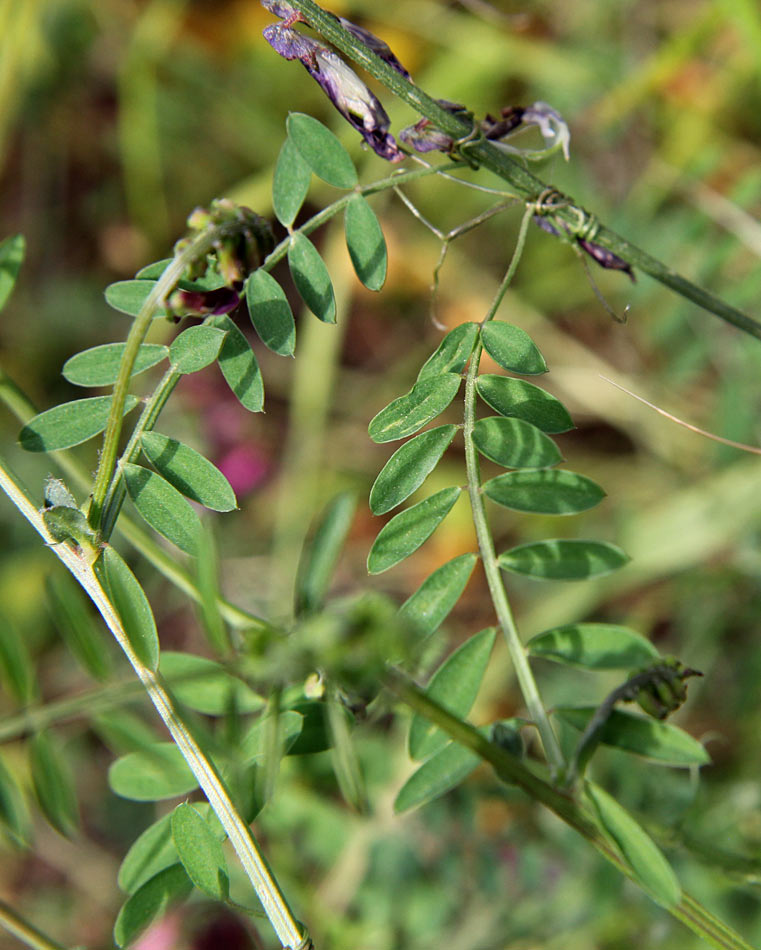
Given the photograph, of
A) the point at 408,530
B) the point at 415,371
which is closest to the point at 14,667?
the point at 408,530

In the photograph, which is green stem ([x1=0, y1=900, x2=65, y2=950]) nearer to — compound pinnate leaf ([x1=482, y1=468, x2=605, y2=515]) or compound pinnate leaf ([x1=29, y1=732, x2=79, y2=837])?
compound pinnate leaf ([x1=29, y1=732, x2=79, y2=837])

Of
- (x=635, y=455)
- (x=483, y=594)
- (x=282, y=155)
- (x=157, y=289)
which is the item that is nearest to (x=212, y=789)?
(x=157, y=289)

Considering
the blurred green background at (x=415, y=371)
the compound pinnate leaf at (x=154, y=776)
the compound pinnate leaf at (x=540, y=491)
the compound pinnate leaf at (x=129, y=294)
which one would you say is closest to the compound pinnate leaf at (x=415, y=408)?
the compound pinnate leaf at (x=540, y=491)

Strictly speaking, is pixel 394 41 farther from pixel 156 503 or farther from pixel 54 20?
pixel 156 503

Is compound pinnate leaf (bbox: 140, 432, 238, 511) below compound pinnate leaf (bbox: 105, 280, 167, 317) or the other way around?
below

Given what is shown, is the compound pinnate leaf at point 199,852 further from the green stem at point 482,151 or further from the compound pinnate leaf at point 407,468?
the green stem at point 482,151

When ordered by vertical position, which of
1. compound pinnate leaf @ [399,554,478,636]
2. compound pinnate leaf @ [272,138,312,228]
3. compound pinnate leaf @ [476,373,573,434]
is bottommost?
compound pinnate leaf @ [399,554,478,636]

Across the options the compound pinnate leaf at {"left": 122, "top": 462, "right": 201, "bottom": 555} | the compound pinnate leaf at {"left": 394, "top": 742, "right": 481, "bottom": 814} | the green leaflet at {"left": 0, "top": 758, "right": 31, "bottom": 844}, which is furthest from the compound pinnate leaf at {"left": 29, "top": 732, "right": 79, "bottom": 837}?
the compound pinnate leaf at {"left": 394, "top": 742, "right": 481, "bottom": 814}
